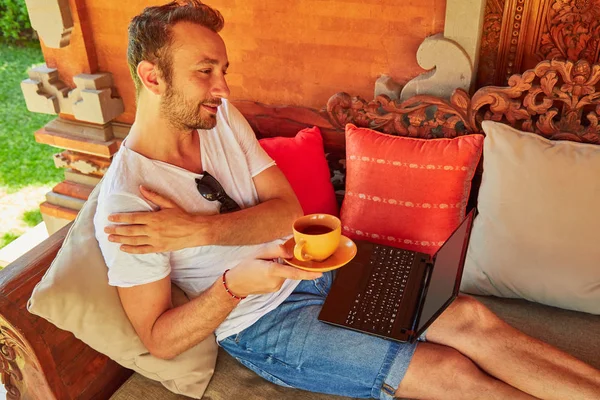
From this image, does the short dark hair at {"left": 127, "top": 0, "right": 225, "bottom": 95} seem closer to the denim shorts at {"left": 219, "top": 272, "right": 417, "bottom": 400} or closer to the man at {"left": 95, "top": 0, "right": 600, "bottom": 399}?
the man at {"left": 95, "top": 0, "right": 600, "bottom": 399}

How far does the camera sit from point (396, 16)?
1943mm

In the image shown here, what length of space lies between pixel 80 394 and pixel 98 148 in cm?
138

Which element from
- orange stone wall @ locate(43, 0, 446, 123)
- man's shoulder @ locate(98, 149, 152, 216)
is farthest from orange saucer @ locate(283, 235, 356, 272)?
orange stone wall @ locate(43, 0, 446, 123)

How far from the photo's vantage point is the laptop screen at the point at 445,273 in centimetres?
143

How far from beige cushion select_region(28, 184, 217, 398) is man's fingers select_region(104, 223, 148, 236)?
15 cm

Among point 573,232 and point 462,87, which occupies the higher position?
point 462,87

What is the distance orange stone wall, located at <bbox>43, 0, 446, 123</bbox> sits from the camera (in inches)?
77.2

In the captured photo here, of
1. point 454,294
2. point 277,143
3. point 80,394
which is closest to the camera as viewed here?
point 454,294

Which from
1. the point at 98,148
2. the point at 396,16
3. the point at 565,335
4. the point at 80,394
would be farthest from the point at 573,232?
the point at 98,148

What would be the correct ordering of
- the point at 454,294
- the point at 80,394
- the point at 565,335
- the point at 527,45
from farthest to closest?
the point at 527,45, the point at 565,335, the point at 80,394, the point at 454,294

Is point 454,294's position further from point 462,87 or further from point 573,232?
point 462,87

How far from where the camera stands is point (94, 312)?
1.39 meters

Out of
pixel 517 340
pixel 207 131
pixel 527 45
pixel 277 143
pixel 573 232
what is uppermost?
pixel 527 45

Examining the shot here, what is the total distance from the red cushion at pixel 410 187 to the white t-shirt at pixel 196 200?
0.36 m
